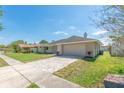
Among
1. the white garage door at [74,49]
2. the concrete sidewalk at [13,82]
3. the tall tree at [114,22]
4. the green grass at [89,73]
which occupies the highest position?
the tall tree at [114,22]

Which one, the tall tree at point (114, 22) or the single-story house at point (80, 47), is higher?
the tall tree at point (114, 22)

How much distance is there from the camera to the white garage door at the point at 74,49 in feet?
56.1

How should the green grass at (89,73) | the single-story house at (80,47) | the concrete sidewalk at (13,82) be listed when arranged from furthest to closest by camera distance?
1. the single-story house at (80,47)
2. the green grass at (89,73)
3. the concrete sidewalk at (13,82)

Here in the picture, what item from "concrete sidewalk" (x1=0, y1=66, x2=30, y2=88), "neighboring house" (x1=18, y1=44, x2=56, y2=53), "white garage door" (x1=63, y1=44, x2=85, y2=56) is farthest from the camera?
"neighboring house" (x1=18, y1=44, x2=56, y2=53)

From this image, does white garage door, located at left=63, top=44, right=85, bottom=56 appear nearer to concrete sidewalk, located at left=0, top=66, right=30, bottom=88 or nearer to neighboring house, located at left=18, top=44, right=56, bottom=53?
neighboring house, located at left=18, top=44, right=56, bottom=53

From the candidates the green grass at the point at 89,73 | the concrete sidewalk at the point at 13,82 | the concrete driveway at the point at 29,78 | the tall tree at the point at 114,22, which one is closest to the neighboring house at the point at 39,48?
the green grass at the point at 89,73

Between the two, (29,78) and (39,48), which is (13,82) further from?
(39,48)

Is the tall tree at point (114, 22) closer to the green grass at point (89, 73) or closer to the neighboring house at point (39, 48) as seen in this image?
the green grass at point (89, 73)

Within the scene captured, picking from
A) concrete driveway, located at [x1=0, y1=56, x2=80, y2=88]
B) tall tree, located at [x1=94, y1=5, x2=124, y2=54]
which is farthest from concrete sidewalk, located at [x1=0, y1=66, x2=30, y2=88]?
tall tree, located at [x1=94, y1=5, x2=124, y2=54]

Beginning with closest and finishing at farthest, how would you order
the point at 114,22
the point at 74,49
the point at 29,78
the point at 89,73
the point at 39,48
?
the point at 114,22 → the point at 29,78 → the point at 89,73 → the point at 74,49 → the point at 39,48

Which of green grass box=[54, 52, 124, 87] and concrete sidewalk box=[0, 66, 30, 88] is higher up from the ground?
concrete sidewalk box=[0, 66, 30, 88]

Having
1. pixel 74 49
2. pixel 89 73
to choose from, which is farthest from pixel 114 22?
pixel 74 49

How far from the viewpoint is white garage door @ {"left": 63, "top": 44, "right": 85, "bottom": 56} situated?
56.1 feet

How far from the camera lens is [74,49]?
712 inches
